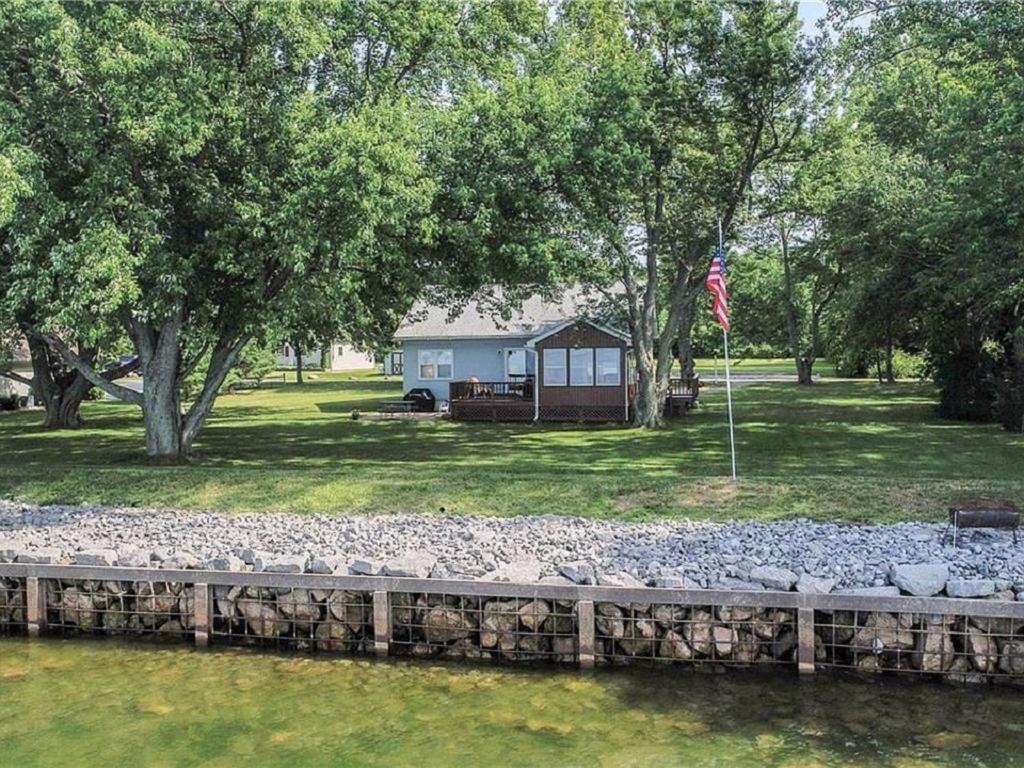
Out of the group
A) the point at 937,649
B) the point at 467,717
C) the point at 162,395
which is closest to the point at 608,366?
the point at 162,395

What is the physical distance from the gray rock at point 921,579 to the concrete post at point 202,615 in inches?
247

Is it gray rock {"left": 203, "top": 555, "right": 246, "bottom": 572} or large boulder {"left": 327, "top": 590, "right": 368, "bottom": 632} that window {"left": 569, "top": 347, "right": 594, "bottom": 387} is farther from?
large boulder {"left": 327, "top": 590, "right": 368, "bottom": 632}

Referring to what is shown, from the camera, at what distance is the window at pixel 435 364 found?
1200 inches

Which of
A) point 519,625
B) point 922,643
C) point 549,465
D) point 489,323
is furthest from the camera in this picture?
point 489,323

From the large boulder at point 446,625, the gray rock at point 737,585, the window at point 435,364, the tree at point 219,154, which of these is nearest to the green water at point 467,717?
the large boulder at point 446,625

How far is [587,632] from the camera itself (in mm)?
8008

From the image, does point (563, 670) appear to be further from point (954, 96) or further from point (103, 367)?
point (103, 367)

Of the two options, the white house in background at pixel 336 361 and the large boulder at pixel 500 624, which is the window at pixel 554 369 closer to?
the large boulder at pixel 500 624

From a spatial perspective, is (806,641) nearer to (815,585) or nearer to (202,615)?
(815,585)

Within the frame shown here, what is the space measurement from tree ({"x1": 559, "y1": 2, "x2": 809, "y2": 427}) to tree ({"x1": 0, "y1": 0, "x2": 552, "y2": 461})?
10.5 feet

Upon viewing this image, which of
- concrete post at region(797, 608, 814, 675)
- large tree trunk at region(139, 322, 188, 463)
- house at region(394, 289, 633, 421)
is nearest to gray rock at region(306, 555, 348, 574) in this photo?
concrete post at region(797, 608, 814, 675)

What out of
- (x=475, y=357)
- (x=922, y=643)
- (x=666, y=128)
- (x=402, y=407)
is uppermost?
(x=666, y=128)

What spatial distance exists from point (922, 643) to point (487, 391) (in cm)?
2044

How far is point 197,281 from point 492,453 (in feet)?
21.5
